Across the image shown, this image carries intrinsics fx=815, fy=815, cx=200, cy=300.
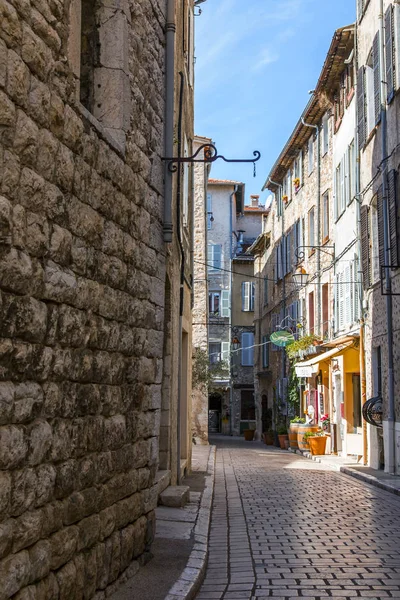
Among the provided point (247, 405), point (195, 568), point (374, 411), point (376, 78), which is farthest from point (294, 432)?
point (247, 405)

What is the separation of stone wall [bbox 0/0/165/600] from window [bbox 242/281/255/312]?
39862 millimetres

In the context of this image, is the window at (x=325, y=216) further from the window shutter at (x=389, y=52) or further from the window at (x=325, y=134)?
the window shutter at (x=389, y=52)

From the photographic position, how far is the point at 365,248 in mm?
19469

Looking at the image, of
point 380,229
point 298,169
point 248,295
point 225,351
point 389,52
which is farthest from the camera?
point 248,295

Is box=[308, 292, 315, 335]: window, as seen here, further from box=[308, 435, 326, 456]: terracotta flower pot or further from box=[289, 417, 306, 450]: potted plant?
box=[308, 435, 326, 456]: terracotta flower pot

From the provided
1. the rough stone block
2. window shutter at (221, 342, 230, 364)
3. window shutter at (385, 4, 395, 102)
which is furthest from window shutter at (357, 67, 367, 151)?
window shutter at (221, 342, 230, 364)

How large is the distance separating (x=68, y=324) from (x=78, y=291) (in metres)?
→ 0.26

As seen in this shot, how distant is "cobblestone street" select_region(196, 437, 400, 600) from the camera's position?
248 inches

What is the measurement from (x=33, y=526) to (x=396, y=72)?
591 inches

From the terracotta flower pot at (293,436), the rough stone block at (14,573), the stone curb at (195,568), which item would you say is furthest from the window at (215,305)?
the rough stone block at (14,573)

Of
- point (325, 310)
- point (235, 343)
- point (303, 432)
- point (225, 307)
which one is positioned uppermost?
point (225, 307)

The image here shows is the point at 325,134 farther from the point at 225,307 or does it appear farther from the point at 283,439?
the point at 225,307

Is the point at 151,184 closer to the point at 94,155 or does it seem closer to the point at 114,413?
the point at 94,155

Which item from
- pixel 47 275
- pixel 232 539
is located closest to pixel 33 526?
pixel 47 275
